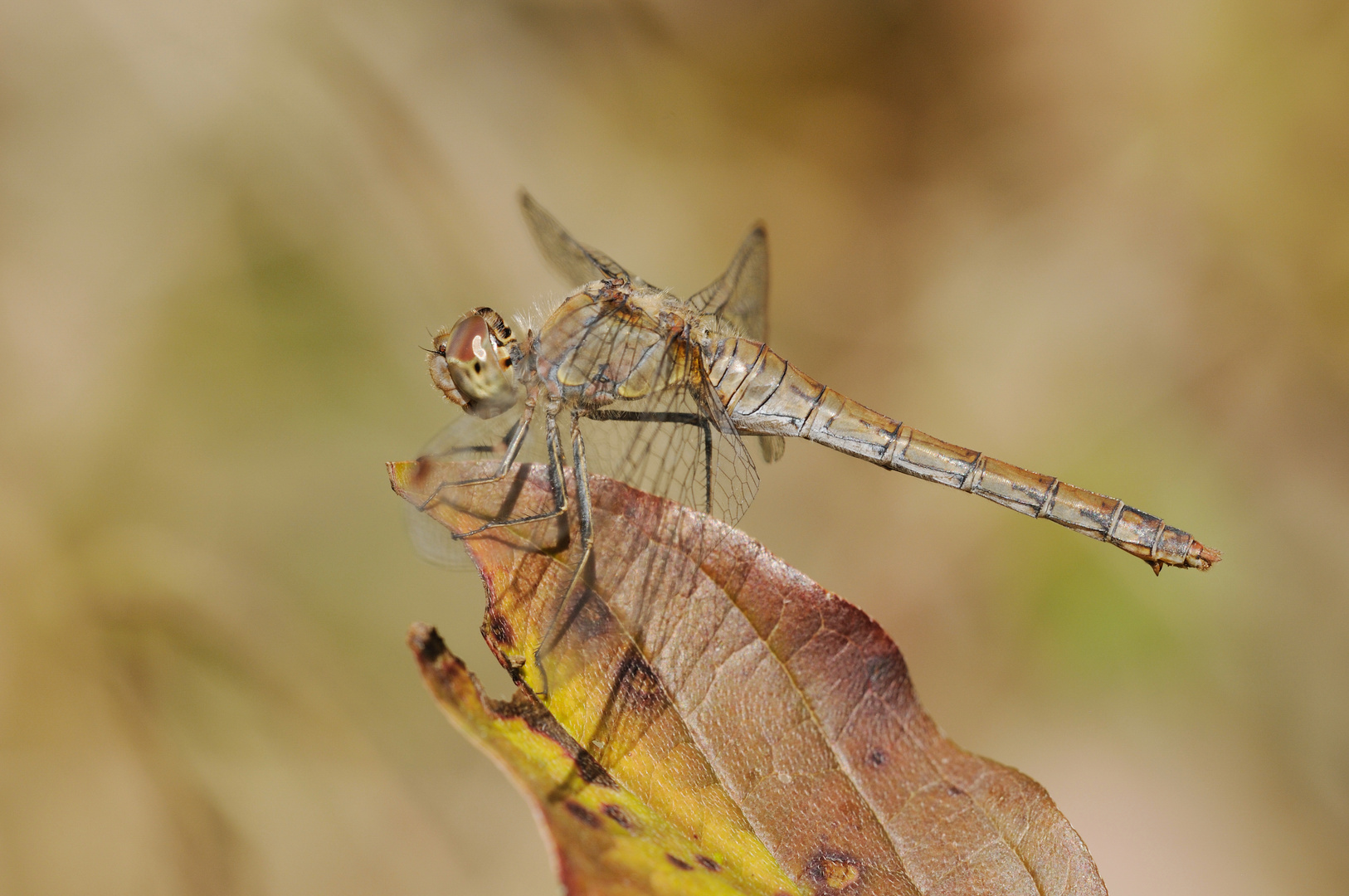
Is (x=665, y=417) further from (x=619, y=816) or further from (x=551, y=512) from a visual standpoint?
(x=619, y=816)

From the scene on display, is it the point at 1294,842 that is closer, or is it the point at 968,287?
the point at 1294,842

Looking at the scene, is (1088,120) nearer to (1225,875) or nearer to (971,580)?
(971,580)

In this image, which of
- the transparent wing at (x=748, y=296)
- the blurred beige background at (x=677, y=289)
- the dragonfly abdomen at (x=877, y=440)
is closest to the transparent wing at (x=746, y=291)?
the transparent wing at (x=748, y=296)

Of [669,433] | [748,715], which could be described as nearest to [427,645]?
[748,715]

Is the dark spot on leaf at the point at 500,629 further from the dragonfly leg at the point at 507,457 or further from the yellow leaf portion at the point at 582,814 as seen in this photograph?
the dragonfly leg at the point at 507,457

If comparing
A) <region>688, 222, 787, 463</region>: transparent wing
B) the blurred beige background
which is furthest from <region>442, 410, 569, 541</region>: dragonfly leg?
the blurred beige background

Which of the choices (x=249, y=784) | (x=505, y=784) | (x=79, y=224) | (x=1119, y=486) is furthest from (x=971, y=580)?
(x=79, y=224)
